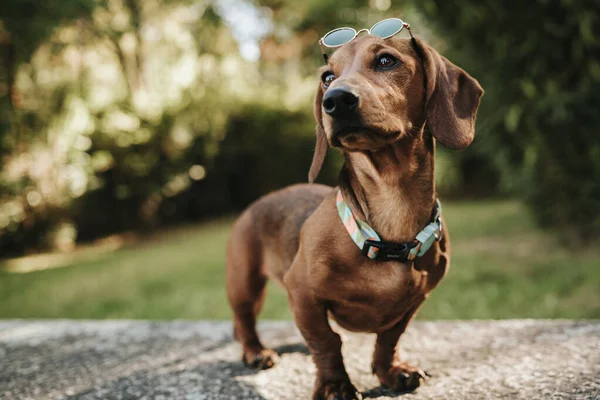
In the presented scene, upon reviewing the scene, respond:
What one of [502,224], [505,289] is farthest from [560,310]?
[502,224]

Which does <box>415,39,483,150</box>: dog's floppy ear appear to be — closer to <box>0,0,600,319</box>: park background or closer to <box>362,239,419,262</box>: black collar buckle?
<box>362,239,419,262</box>: black collar buckle

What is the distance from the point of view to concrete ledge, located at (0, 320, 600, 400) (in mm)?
2137

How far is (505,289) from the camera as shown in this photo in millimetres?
5000

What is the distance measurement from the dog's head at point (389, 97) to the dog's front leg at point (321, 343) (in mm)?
468

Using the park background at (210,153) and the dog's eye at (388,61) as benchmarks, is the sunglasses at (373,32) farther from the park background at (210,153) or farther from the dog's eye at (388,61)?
the park background at (210,153)

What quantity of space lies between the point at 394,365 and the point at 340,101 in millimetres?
1164

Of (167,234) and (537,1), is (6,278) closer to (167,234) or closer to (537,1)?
(167,234)

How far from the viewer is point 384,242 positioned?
1856 mm

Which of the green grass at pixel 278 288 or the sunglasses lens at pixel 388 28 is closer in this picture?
the sunglasses lens at pixel 388 28

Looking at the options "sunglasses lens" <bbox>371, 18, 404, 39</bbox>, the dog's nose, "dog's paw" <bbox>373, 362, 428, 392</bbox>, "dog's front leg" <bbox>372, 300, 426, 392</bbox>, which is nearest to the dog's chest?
"dog's front leg" <bbox>372, 300, 426, 392</bbox>

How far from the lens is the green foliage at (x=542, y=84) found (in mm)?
4980

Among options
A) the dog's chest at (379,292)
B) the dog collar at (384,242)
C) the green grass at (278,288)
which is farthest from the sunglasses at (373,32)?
the green grass at (278,288)

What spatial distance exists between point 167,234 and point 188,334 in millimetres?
8348

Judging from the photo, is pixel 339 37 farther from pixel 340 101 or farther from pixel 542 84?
pixel 542 84
